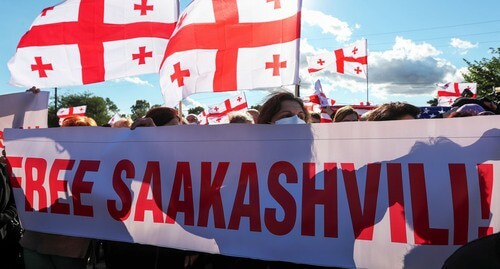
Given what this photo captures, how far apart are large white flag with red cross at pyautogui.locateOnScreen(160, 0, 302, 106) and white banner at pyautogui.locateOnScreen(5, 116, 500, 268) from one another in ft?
1.79

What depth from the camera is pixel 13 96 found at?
350 centimetres

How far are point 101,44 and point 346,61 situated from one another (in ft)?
26.1

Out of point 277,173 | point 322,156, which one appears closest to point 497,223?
point 322,156

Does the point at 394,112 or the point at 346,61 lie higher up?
the point at 346,61

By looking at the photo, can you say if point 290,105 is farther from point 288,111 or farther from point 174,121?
point 174,121

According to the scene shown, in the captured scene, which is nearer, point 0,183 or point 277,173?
point 277,173

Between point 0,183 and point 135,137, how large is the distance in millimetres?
1243

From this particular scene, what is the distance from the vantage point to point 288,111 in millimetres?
2760

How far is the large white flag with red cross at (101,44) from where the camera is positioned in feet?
13.4

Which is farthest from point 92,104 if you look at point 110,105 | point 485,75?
point 485,75

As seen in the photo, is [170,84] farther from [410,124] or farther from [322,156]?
[410,124]

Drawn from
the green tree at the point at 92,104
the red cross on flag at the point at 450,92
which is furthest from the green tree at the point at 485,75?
the green tree at the point at 92,104

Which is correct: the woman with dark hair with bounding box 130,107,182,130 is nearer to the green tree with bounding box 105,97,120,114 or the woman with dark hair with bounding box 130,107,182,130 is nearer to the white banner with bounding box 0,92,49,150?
the white banner with bounding box 0,92,49,150

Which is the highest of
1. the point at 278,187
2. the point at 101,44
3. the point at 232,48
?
the point at 101,44
